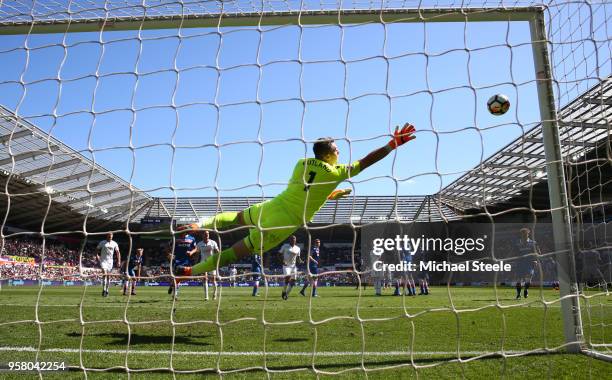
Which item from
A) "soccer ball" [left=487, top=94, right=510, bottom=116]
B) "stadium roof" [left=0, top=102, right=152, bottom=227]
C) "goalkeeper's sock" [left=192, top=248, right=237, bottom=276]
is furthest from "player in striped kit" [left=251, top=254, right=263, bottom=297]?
"soccer ball" [left=487, top=94, right=510, bottom=116]

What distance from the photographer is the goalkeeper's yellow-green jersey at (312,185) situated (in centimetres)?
439

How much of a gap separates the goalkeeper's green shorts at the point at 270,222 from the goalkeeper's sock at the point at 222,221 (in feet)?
0.39

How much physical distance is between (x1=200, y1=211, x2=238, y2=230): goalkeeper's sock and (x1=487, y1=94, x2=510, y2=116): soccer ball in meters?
2.78

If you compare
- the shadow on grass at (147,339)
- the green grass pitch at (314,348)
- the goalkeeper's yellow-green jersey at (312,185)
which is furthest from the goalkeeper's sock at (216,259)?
the goalkeeper's yellow-green jersey at (312,185)

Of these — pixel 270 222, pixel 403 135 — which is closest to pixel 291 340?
pixel 270 222

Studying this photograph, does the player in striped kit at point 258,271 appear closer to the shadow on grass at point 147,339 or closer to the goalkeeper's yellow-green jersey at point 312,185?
the goalkeeper's yellow-green jersey at point 312,185

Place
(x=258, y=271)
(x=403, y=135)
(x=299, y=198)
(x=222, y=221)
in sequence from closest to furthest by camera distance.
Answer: (x=403, y=135), (x=299, y=198), (x=222, y=221), (x=258, y=271)

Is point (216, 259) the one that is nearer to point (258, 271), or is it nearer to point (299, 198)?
point (299, 198)

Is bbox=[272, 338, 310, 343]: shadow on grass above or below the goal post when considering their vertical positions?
below

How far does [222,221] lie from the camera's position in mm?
4707

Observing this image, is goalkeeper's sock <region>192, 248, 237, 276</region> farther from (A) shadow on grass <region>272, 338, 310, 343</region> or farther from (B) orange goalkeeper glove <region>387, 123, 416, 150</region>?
(B) orange goalkeeper glove <region>387, 123, 416, 150</region>

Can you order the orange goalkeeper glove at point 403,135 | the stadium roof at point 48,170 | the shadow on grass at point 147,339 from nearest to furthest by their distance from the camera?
the orange goalkeeper glove at point 403,135
the stadium roof at point 48,170
the shadow on grass at point 147,339

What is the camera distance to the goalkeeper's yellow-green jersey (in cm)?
439

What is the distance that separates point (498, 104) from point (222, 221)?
2967mm
